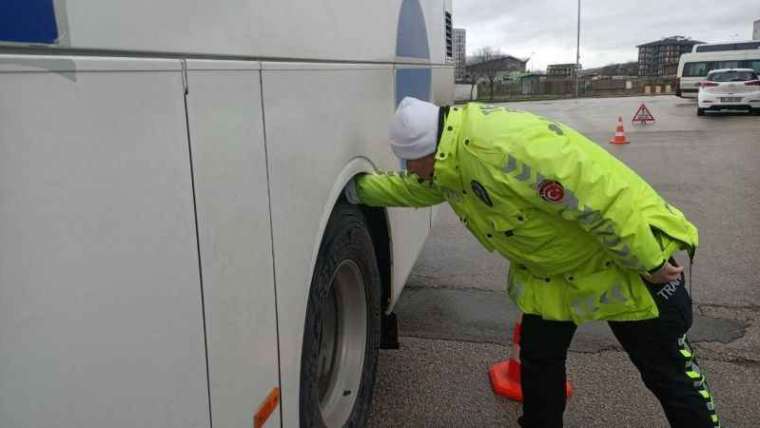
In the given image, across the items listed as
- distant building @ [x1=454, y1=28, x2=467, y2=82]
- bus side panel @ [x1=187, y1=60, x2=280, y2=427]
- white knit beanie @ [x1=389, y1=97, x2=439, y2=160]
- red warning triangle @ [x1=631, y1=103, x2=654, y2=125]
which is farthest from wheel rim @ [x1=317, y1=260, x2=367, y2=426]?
red warning triangle @ [x1=631, y1=103, x2=654, y2=125]

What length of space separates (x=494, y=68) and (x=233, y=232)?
2532 inches

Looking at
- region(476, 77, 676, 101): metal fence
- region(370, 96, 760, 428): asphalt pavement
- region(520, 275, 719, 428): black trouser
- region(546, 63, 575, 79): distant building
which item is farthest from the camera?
region(546, 63, 575, 79): distant building

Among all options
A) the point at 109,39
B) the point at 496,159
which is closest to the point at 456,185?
the point at 496,159

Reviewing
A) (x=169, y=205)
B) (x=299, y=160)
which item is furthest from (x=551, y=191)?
(x=169, y=205)

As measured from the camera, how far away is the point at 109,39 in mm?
1173

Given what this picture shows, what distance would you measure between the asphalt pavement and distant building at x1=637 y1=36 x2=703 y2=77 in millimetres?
79349

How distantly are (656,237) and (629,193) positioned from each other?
25cm

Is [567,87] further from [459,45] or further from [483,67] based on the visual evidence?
[459,45]

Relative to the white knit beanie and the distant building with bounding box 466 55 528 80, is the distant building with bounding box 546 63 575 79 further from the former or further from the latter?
the white knit beanie

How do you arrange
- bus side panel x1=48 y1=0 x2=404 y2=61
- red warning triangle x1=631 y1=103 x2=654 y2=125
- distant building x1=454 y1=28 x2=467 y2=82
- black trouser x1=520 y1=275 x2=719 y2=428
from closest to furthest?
1. bus side panel x1=48 y1=0 x2=404 y2=61
2. black trouser x1=520 y1=275 x2=719 y2=428
3. distant building x1=454 y1=28 x2=467 y2=82
4. red warning triangle x1=631 y1=103 x2=654 y2=125

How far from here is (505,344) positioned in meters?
4.30

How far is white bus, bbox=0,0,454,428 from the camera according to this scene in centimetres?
102

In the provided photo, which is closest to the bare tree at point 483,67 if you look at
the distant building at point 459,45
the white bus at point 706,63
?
the white bus at point 706,63

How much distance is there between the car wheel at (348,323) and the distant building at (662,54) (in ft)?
273
